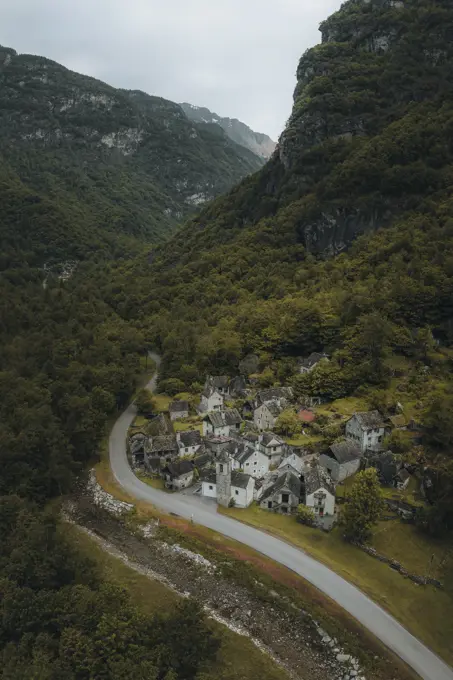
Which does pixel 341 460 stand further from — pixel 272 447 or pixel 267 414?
pixel 267 414

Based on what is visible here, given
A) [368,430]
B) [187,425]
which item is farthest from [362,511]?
[187,425]

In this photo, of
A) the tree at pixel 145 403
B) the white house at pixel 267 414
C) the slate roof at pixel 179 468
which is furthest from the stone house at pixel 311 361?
the slate roof at pixel 179 468

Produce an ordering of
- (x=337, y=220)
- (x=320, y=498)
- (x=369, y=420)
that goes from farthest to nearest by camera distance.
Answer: (x=337, y=220) → (x=369, y=420) → (x=320, y=498)

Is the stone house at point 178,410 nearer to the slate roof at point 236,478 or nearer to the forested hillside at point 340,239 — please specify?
the forested hillside at point 340,239

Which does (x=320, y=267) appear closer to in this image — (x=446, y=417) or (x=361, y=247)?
(x=361, y=247)

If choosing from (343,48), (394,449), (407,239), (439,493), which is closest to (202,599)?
(439,493)

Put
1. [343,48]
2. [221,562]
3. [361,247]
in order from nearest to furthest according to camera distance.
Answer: [221,562]
[361,247]
[343,48]
